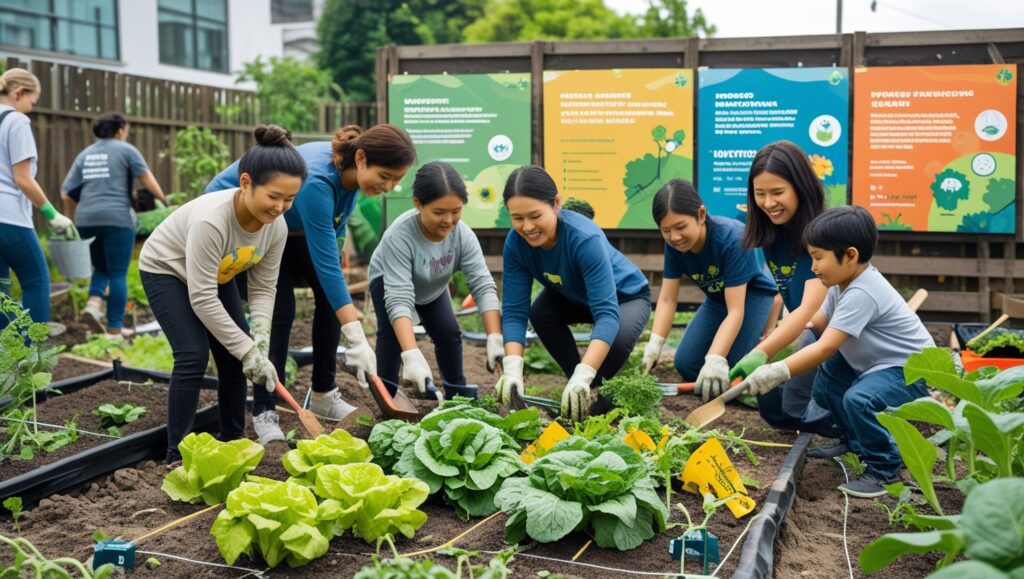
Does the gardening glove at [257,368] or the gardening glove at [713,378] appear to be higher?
the gardening glove at [257,368]

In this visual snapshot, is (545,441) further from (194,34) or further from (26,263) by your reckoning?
(194,34)

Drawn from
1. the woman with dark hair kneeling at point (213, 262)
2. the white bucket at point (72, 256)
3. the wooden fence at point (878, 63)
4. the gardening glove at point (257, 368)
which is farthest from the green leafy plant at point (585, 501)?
the wooden fence at point (878, 63)

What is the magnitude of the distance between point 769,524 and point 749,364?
1.13 metres

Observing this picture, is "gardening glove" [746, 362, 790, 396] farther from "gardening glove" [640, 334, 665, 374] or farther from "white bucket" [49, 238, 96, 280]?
"white bucket" [49, 238, 96, 280]

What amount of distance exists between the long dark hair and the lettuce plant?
2.02 metres

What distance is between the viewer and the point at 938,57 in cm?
692

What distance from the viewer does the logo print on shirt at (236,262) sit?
350cm

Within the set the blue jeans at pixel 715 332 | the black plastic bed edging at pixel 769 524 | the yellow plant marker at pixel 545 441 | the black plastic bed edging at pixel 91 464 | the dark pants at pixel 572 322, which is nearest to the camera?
the black plastic bed edging at pixel 769 524

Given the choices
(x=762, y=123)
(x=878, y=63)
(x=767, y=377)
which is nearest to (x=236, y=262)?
(x=767, y=377)

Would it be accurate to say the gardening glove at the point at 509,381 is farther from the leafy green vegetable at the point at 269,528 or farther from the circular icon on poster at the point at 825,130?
the circular icon on poster at the point at 825,130

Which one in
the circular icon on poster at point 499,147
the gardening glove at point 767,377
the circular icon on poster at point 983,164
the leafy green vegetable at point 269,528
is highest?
the circular icon on poster at point 499,147

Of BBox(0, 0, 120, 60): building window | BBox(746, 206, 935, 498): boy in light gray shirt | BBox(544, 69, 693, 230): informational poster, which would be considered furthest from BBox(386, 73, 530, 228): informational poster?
BBox(0, 0, 120, 60): building window

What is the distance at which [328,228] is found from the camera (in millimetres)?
3939

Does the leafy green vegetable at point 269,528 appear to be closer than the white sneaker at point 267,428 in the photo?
Yes
